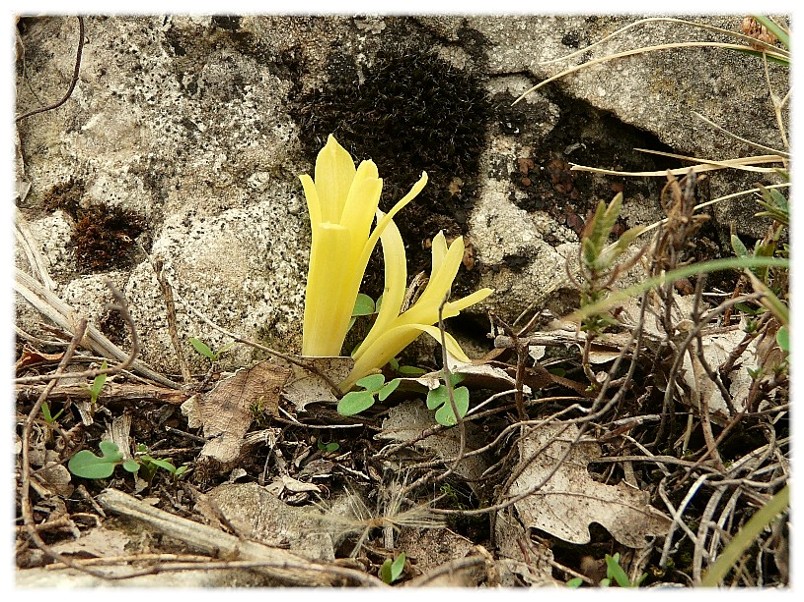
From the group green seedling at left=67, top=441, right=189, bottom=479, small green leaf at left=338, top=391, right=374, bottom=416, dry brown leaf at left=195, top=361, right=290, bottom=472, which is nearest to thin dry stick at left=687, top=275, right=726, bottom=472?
small green leaf at left=338, top=391, right=374, bottom=416

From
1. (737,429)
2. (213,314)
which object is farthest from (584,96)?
(213,314)

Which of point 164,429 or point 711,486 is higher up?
point 711,486

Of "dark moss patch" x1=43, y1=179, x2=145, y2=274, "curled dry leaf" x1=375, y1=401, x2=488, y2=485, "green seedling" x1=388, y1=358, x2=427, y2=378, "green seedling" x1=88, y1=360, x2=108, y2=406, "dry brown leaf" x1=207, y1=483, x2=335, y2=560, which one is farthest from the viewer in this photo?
"dark moss patch" x1=43, y1=179, x2=145, y2=274

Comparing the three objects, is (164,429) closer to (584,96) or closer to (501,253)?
(501,253)

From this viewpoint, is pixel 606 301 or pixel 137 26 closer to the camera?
pixel 606 301

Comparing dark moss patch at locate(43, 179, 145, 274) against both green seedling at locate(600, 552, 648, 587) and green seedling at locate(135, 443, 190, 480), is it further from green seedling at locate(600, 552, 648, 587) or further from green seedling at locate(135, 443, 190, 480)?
green seedling at locate(600, 552, 648, 587)

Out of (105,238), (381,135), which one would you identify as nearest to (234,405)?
(105,238)

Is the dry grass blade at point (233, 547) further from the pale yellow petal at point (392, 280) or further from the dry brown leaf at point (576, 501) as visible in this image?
the pale yellow petal at point (392, 280)
